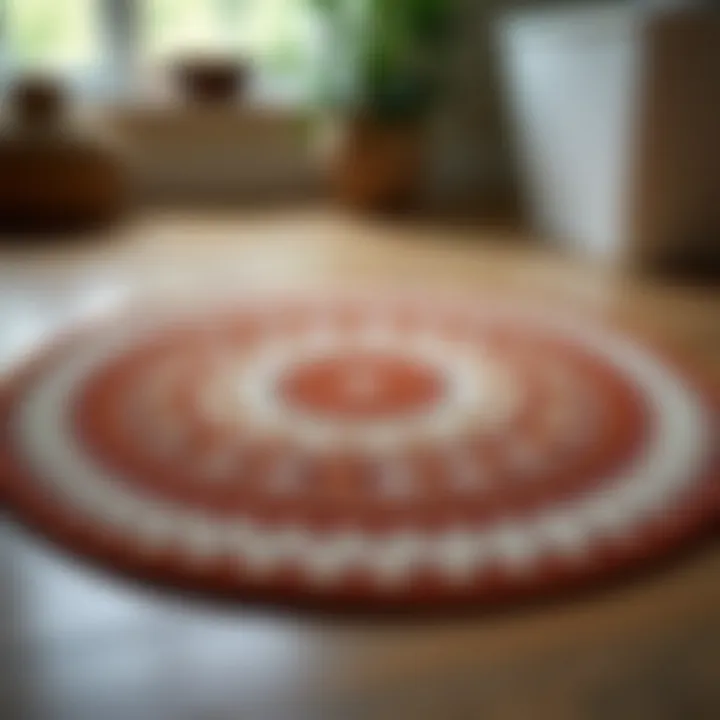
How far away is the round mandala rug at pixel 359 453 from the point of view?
109 cm

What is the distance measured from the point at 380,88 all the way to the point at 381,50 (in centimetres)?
9


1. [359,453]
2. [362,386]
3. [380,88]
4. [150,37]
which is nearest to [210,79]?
[150,37]

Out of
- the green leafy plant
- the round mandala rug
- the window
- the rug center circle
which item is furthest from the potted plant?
the rug center circle

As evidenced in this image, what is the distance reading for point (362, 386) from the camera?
5.07 feet

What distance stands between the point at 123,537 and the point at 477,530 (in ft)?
1.22

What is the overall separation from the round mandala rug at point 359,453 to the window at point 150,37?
1.22 m

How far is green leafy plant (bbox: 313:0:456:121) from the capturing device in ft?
8.43

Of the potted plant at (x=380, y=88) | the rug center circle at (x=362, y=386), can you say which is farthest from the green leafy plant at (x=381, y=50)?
the rug center circle at (x=362, y=386)

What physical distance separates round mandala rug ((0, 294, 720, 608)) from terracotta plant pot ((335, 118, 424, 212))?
893 millimetres

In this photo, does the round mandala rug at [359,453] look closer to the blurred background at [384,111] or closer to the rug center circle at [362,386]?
the rug center circle at [362,386]

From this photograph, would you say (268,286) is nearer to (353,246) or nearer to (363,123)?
(353,246)

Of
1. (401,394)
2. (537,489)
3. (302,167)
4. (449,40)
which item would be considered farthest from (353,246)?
(537,489)

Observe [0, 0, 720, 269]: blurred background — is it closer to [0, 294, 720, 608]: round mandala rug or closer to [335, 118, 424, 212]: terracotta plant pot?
[335, 118, 424, 212]: terracotta plant pot

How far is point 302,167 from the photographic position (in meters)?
2.91
